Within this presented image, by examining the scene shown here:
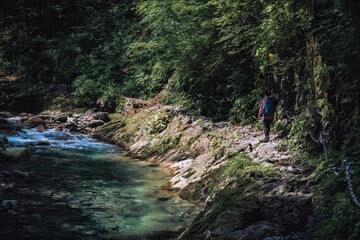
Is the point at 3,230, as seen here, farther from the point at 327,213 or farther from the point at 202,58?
the point at 202,58

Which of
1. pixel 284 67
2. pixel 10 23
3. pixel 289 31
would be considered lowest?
pixel 284 67

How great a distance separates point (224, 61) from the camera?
1108 cm

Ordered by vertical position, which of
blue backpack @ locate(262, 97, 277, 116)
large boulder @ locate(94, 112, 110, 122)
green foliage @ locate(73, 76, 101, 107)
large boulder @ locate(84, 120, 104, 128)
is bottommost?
large boulder @ locate(84, 120, 104, 128)

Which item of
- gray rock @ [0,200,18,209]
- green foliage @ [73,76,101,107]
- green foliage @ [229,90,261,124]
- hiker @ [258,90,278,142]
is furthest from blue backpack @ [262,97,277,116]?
green foliage @ [73,76,101,107]

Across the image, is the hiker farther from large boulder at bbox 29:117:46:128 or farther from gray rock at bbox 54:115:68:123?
gray rock at bbox 54:115:68:123

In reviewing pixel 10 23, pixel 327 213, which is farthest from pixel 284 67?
pixel 10 23

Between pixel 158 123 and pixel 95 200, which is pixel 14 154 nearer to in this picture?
pixel 95 200

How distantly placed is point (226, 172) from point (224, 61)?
5843 mm

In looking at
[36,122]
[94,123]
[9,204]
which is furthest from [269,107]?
[36,122]

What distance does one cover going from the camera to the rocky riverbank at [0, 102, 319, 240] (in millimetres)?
3873

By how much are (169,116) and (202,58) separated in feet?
9.42

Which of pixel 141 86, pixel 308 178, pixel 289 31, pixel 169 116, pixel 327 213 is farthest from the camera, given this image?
pixel 141 86

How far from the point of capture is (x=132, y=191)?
692 centimetres

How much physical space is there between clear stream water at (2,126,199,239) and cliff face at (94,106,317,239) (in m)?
0.70
